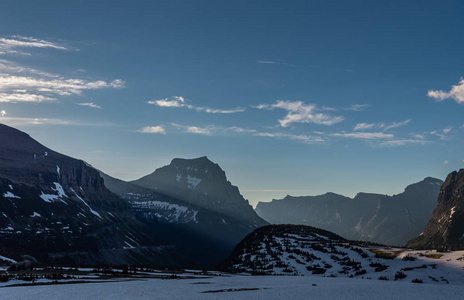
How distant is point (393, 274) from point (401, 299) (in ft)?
67.3

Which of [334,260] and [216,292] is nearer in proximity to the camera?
[216,292]

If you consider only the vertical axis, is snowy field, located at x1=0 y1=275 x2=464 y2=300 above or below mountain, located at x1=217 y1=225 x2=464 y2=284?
above

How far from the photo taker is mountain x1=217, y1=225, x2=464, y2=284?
1764 inches

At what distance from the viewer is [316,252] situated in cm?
6644

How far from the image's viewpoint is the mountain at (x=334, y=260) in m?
44.8

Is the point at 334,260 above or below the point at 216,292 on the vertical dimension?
below

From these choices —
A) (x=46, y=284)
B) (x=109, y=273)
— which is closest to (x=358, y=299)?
(x=46, y=284)

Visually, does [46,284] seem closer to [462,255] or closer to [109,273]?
[109,273]

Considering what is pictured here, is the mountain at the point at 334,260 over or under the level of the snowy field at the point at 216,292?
under

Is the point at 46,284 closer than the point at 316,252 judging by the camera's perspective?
Yes

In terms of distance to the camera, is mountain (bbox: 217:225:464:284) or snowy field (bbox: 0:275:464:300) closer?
snowy field (bbox: 0:275:464:300)

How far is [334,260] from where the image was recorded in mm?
59938

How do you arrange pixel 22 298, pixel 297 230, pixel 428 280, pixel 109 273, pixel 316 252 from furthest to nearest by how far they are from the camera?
pixel 297 230
pixel 316 252
pixel 109 273
pixel 428 280
pixel 22 298

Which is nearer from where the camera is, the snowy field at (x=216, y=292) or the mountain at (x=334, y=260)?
the snowy field at (x=216, y=292)
